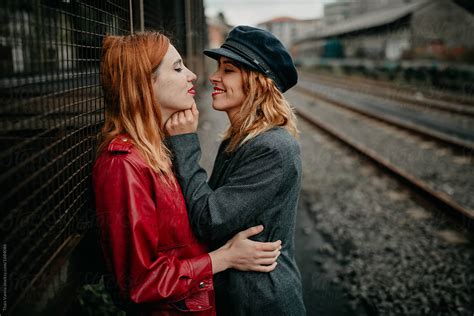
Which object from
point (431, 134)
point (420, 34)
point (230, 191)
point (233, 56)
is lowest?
point (431, 134)

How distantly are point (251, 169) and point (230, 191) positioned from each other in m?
0.14

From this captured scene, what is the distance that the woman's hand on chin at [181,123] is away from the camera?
1.96m

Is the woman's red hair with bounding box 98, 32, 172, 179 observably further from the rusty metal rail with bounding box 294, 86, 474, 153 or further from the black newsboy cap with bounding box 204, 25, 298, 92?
the rusty metal rail with bounding box 294, 86, 474, 153

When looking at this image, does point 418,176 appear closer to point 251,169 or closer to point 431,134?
point 431,134

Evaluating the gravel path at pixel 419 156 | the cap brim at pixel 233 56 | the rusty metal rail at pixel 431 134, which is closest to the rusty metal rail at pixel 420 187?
the gravel path at pixel 419 156

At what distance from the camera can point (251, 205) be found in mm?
1832

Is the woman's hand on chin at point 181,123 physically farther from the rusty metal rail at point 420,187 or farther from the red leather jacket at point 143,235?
the rusty metal rail at point 420,187

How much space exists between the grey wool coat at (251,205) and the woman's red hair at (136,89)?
0.16 meters

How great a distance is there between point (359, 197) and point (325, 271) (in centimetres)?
240

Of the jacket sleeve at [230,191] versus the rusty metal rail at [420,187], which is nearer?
the jacket sleeve at [230,191]

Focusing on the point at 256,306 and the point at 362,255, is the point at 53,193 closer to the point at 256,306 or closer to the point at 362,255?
the point at 256,306

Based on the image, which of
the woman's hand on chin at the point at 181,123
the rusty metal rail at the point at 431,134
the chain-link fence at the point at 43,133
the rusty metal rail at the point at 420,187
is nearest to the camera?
the chain-link fence at the point at 43,133

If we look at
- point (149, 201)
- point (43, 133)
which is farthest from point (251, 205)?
point (43, 133)

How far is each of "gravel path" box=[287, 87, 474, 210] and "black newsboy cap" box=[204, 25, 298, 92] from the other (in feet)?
16.4
